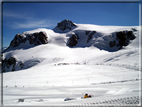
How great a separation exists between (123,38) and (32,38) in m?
50.6

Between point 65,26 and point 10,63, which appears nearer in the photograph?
point 10,63

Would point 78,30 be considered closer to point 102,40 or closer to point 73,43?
point 73,43

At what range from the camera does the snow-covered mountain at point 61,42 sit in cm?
4834

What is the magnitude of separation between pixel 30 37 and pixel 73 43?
26.2 m

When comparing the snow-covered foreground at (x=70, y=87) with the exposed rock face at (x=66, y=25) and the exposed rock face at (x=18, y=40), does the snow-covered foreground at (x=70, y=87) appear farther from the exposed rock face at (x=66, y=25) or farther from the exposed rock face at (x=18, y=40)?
the exposed rock face at (x=66, y=25)

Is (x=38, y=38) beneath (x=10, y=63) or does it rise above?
above

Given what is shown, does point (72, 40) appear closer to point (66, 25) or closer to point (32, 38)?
point (66, 25)

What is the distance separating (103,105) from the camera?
7.64m

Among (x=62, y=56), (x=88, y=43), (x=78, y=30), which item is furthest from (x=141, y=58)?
(x=78, y=30)

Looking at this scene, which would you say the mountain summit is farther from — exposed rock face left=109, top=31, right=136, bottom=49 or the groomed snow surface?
the groomed snow surface

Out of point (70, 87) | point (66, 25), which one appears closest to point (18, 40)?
point (66, 25)

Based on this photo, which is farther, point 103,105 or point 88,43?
point 88,43

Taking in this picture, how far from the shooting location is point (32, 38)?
61.8 m

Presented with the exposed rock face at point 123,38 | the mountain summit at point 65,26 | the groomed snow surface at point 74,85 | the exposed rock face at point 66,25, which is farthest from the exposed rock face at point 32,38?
the exposed rock face at point 123,38
